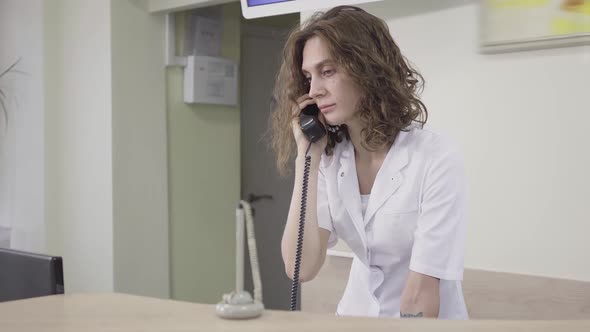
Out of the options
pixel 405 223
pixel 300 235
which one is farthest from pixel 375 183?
pixel 300 235

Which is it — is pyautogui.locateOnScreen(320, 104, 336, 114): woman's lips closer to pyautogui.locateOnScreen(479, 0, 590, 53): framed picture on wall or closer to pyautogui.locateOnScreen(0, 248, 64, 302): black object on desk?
pyautogui.locateOnScreen(0, 248, 64, 302): black object on desk

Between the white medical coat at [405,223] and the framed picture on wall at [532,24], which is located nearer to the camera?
the white medical coat at [405,223]

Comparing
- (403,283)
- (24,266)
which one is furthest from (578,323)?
(24,266)

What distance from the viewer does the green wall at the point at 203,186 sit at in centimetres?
427

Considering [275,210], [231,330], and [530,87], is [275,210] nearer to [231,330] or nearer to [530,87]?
[530,87]

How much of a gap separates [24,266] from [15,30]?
2.86m

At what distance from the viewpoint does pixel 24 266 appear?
188cm

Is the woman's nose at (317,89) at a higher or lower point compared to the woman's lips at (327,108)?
higher

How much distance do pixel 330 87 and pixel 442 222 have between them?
1.58 ft

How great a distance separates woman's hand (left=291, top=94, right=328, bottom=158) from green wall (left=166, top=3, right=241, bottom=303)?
232 centimetres

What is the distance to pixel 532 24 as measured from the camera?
8.00 ft

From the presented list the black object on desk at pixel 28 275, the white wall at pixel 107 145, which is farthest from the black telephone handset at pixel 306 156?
the white wall at pixel 107 145

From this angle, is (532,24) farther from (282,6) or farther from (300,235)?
(300,235)

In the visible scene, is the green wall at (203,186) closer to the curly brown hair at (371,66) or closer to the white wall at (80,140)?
the white wall at (80,140)
